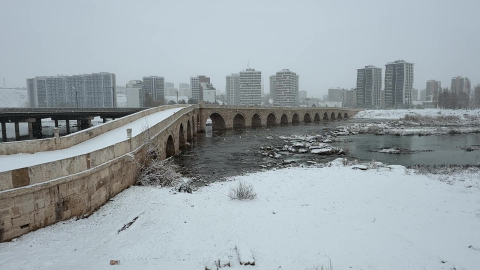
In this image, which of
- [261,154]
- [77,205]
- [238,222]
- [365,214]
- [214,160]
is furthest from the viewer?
[261,154]

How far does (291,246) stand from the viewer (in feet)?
24.1

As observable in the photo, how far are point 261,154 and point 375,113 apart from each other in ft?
235

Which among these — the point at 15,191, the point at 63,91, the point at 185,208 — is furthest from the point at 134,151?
the point at 63,91

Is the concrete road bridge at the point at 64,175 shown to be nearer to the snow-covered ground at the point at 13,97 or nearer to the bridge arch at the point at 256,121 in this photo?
the bridge arch at the point at 256,121

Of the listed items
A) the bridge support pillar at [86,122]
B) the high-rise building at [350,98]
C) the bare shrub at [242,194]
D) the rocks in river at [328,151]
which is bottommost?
the rocks in river at [328,151]

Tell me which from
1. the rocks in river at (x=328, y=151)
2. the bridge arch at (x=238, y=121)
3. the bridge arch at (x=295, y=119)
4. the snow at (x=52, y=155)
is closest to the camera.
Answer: the snow at (x=52, y=155)

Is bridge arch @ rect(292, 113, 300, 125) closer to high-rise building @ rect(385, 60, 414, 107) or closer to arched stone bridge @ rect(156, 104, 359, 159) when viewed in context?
arched stone bridge @ rect(156, 104, 359, 159)

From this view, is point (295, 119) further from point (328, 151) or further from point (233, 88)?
point (233, 88)

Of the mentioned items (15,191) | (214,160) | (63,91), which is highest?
(63,91)

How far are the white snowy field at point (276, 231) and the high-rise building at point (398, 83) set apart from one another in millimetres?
129021

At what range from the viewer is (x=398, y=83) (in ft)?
414

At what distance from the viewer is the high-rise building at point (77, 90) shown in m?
108

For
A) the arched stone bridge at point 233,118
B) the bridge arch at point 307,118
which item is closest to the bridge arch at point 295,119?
the arched stone bridge at point 233,118

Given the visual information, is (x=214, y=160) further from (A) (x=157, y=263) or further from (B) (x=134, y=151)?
(A) (x=157, y=263)
